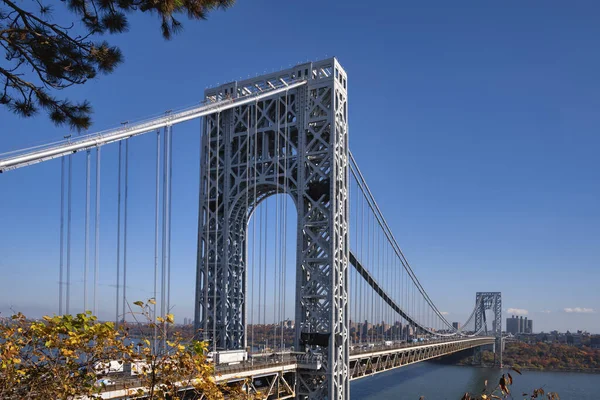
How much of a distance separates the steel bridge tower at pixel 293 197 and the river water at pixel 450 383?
25.1 meters

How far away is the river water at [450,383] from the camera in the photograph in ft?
165

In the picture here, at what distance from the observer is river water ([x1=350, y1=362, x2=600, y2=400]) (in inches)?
1978

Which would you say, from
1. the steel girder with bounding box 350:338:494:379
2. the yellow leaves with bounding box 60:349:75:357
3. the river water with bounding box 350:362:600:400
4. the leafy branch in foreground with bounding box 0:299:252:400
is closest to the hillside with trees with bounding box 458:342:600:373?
the river water with bounding box 350:362:600:400

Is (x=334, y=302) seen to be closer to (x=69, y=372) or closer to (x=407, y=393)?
(x=69, y=372)

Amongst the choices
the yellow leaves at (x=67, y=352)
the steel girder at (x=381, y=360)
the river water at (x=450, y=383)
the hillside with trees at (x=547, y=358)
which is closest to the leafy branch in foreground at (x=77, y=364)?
the yellow leaves at (x=67, y=352)

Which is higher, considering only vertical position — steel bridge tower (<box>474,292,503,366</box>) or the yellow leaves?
the yellow leaves

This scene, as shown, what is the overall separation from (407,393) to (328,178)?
116 ft

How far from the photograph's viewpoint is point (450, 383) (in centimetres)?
6219

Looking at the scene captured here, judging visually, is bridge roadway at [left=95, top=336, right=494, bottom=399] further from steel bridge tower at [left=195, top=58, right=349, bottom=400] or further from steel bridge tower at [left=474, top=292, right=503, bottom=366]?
steel bridge tower at [left=474, top=292, right=503, bottom=366]

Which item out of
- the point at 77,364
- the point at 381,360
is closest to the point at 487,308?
the point at 381,360

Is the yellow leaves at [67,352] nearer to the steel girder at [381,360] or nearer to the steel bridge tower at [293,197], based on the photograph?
the steel bridge tower at [293,197]

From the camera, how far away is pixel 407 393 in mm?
51406

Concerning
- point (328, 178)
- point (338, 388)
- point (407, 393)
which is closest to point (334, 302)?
point (338, 388)

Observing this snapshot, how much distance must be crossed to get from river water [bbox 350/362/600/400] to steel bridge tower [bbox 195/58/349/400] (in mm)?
25118
